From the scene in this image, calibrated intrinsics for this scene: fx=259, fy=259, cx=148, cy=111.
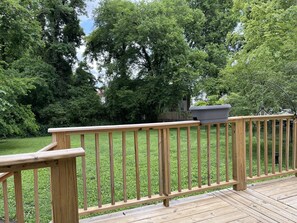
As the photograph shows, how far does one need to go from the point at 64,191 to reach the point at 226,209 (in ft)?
5.65

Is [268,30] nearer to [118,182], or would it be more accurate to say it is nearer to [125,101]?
[118,182]

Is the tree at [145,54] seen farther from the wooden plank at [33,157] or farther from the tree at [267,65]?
the wooden plank at [33,157]

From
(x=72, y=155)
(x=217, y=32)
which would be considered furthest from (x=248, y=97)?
(x=217, y=32)

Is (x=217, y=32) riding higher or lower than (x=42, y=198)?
higher

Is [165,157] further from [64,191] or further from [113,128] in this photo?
[64,191]

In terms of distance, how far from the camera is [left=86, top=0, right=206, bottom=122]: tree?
12.9 m

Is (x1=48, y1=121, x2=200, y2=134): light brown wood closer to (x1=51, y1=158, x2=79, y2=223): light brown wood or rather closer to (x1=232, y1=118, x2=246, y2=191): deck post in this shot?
(x1=232, y1=118, x2=246, y2=191): deck post

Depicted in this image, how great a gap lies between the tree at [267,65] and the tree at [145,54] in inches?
245

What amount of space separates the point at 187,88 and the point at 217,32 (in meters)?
4.17

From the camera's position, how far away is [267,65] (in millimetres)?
5234

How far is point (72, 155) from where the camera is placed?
1.16 meters

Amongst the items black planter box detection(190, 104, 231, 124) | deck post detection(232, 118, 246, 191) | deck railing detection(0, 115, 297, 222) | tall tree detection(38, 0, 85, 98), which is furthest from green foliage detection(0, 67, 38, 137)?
deck post detection(232, 118, 246, 191)

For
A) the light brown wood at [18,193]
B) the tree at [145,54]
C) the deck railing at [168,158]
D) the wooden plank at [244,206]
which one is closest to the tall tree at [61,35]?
the tree at [145,54]

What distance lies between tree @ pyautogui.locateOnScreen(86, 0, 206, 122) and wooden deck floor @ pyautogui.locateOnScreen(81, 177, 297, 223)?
10245 mm
